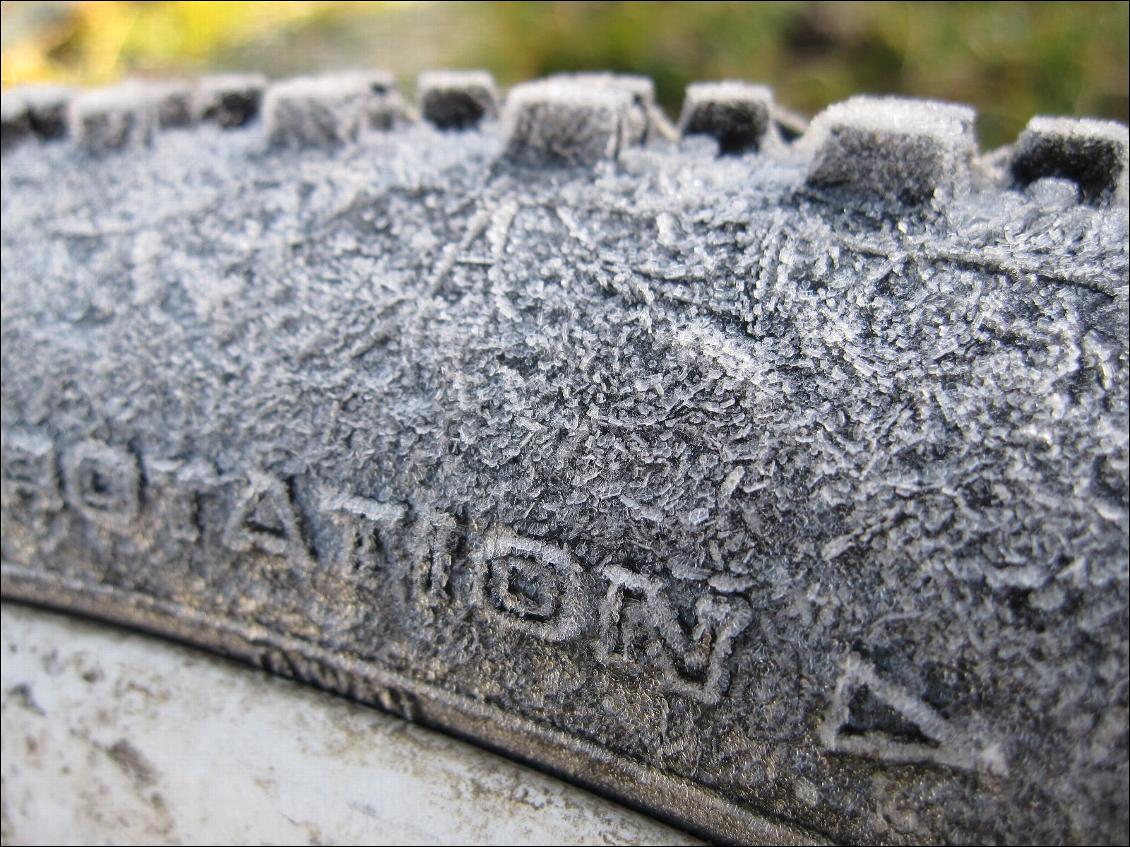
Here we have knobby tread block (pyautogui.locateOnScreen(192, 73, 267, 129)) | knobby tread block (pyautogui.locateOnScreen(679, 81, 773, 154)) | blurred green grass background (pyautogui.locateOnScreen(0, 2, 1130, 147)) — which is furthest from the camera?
blurred green grass background (pyautogui.locateOnScreen(0, 2, 1130, 147))

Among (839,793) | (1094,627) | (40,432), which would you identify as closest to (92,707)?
(40,432)

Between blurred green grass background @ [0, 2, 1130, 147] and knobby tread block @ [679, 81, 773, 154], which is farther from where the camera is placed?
blurred green grass background @ [0, 2, 1130, 147]

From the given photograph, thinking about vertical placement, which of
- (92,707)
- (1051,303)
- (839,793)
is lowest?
(92,707)

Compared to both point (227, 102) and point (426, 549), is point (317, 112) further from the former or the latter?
point (426, 549)

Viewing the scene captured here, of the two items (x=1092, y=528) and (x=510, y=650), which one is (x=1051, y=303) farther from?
(x=510, y=650)

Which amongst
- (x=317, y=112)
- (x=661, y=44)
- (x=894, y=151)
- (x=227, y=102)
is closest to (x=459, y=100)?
(x=317, y=112)

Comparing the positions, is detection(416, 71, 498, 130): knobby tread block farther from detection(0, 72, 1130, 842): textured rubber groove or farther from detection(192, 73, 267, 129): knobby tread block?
detection(192, 73, 267, 129): knobby tread block

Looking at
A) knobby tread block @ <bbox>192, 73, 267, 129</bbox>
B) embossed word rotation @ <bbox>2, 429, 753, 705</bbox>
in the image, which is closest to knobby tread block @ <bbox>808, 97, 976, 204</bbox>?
embossed word rotation @ <bbox>2, 429, 753, 705</bbox>
